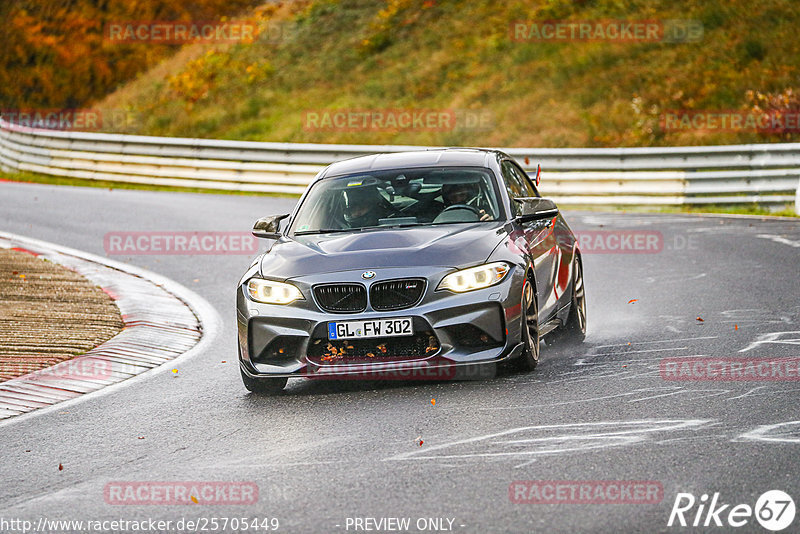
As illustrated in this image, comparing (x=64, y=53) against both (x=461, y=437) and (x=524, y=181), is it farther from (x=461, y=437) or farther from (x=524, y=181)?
(x=461, y=437)

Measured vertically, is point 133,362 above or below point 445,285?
below

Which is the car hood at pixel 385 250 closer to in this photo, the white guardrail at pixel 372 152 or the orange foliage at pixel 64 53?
the white guardrail at pixel 372 152

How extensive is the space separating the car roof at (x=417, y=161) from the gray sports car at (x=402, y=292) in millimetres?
383

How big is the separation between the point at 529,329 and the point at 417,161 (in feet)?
6.55

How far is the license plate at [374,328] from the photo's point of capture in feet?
25.1

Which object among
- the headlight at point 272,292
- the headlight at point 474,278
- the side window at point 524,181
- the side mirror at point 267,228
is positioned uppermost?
the side window at point 524,181

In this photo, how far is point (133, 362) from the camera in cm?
974

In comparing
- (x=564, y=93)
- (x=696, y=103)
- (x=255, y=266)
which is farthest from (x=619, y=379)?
(x=564, y=93)

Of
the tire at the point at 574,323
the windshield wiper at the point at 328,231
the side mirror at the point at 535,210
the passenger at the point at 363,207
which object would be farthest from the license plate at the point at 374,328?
the tire at the point at 574,323

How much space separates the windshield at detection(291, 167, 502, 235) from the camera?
8.93m

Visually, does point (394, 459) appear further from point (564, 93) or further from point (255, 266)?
point (564, 93)

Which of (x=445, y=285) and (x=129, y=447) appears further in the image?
(x=445, y=285)

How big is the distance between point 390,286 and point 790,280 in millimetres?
6008

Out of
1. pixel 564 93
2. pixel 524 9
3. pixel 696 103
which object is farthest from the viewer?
pixel 524 9
